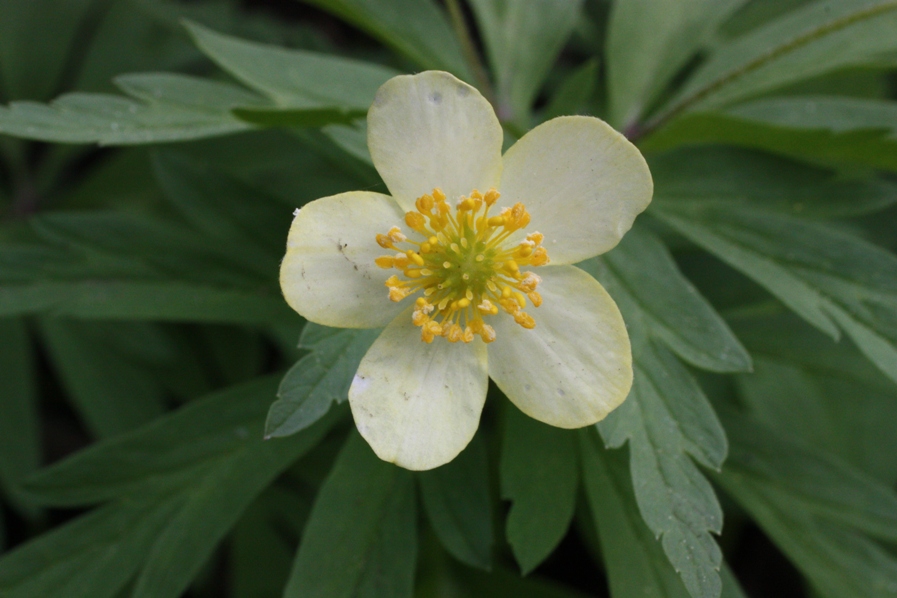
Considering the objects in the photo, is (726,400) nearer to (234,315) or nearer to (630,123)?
(630,123)

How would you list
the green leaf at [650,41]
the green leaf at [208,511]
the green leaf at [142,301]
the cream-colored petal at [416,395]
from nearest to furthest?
the cream-colored petal at [416,395]
the green leaf at [208,511]
the green leaf at [142,301]
the green leaf at [650,41]

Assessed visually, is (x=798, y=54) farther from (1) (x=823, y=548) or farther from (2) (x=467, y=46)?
(1) (x=823, y=548)

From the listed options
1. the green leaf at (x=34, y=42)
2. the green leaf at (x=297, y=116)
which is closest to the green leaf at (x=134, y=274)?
the green leaf at (x=297, y=116)

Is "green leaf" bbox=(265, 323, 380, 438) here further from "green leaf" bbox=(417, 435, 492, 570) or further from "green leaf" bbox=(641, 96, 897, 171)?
"green leaf" bbox=(641, 96, 897, 171)

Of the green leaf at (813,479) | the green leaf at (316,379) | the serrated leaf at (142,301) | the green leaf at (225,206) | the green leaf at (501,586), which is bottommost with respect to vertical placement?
the green leaf at (501,586)

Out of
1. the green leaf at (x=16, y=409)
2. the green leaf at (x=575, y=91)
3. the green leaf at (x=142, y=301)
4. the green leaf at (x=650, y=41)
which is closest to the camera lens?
the green leaf at (x=142, y=301)

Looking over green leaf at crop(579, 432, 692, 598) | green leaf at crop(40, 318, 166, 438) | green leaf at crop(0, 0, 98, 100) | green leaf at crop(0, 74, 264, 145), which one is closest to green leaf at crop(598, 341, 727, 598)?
green leaf at crop(579, 432, 692, 598)

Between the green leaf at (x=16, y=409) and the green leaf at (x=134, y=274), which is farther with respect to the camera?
the green leaf at (x=16, y=409)

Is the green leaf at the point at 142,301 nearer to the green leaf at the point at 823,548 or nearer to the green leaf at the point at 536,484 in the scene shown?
the green leaf at the point at 536,484
